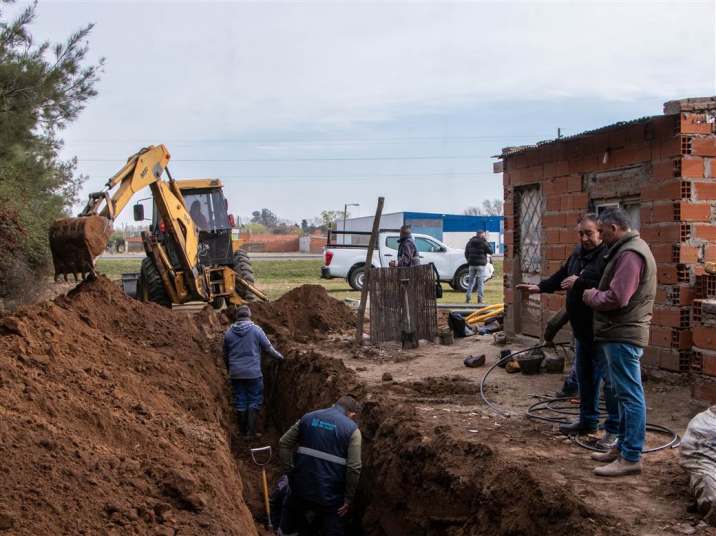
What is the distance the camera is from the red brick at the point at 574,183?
954 centimetres

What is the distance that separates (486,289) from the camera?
2230 cm

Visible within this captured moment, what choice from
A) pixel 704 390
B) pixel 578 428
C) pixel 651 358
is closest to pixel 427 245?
pixel 651 358

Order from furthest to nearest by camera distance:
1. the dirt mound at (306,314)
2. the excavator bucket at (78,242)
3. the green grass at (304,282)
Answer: the green grass at (304,282) < the dirt mound at (306,314) < the excavator bucket at (78,242)

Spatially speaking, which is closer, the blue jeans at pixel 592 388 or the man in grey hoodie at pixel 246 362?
the blue jeans at pixel 592 388

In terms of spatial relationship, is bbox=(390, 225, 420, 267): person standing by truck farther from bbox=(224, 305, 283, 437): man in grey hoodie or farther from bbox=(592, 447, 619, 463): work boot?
bbox=(592, 447, 619, 463): work boot

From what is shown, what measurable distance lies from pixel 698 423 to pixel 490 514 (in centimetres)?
155

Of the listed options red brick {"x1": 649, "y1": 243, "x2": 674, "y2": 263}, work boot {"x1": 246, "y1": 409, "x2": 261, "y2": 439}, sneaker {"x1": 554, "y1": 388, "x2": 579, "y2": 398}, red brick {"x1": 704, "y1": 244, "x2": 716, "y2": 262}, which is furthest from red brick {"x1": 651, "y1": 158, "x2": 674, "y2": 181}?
work boot {"x1": 246, "y1": 409, "x2": 261, "y2": 439}

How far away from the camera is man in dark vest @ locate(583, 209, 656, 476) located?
5.20m

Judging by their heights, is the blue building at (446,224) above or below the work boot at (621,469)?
above

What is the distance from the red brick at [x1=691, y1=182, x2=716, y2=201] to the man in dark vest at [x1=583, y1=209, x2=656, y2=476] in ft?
9.96

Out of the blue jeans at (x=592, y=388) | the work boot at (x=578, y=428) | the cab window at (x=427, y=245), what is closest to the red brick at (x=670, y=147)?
the blue jeans at (x=592, y=388)

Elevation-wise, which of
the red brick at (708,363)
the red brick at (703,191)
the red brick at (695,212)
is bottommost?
the red brick at (708,363)

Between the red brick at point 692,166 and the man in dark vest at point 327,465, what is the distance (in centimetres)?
442

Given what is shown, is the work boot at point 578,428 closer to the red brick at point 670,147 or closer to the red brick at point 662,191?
the red brick at point 662,191
